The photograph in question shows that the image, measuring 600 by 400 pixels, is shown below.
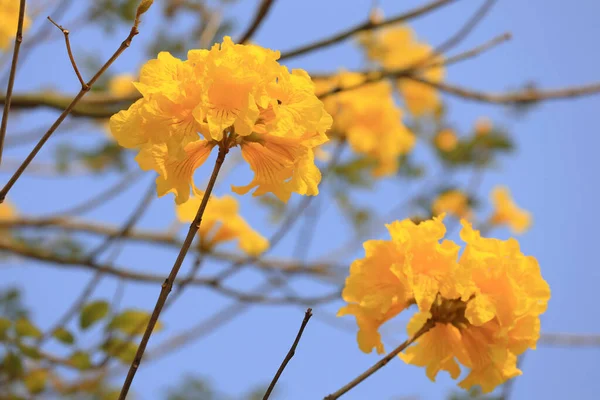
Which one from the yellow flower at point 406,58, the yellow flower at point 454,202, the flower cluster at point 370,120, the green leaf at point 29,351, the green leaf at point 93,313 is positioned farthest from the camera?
the yellow flower at point 406,58

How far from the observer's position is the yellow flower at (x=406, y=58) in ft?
15.1

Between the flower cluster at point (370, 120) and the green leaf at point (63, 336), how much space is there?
1.97 meters

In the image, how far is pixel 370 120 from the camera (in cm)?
340

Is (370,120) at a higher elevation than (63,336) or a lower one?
higher

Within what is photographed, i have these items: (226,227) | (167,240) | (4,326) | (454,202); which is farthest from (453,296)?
(454,202)

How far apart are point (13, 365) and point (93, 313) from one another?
10.9 inches

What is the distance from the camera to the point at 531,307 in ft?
4.03

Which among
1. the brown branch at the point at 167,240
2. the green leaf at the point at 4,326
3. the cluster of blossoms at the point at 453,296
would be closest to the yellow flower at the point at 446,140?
the brown branch at the point at 167,240

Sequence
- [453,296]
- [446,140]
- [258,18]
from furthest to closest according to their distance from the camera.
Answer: [446,140] → [258,18] → [453,296]

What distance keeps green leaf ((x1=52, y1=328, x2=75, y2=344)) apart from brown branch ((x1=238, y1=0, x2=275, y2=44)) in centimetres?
101

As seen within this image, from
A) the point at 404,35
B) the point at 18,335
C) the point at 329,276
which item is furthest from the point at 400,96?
the point at 18,335

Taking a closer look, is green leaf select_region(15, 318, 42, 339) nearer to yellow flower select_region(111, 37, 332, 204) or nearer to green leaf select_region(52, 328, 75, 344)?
green leaf select_region(52, 328, 75, 344)

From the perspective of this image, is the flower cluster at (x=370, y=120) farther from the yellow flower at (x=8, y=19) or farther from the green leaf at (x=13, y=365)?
the green leaf at (x=13, y=365)

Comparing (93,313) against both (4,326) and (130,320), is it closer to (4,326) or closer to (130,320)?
(130,320)
